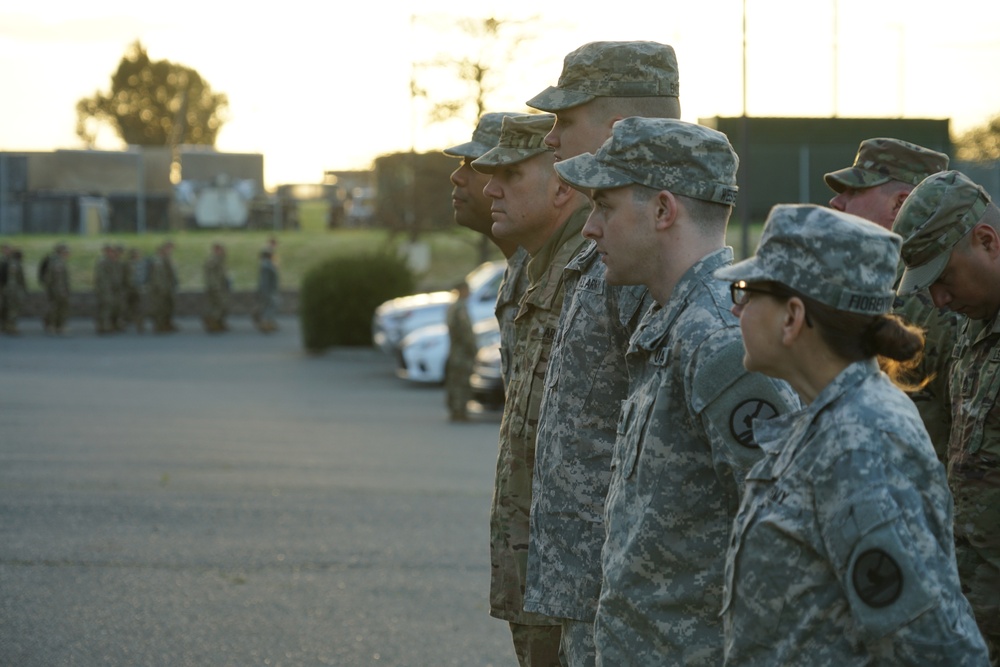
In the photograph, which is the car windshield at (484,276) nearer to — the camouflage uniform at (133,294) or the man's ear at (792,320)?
the camouflage uniform at (133,294)

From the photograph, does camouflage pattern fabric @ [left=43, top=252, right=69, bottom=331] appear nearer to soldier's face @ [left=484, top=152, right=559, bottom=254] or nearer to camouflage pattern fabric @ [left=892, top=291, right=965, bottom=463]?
soldier's face @ [left=484, top=152, right=559, bottom=254]

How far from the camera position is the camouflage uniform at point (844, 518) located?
2.44 metres

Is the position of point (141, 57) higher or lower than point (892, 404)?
higher

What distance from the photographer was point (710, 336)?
3170mm

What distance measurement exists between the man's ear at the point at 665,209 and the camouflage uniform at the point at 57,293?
32980mm

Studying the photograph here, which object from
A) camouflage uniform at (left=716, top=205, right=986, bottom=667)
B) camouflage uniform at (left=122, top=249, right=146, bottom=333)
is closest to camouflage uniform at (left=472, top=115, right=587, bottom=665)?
camouflage uniform at (left=716, top=205, right=986, bottom=667)

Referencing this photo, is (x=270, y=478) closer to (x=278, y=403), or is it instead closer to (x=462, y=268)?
(x=278, y=403)

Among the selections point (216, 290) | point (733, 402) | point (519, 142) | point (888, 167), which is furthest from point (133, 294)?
point (733, 402)

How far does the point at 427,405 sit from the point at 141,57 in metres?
110

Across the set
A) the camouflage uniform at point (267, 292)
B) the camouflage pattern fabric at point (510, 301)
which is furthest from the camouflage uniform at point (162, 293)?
the camouflage pattern fabric at point (510, 301)

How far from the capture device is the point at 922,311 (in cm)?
490

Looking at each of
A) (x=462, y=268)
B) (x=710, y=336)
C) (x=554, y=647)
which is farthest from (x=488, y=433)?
(x=462, y=268)

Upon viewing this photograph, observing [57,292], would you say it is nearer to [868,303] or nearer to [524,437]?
[524,437]

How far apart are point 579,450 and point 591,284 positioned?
461 mm
